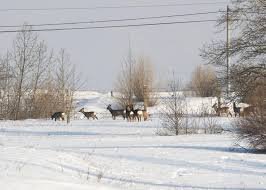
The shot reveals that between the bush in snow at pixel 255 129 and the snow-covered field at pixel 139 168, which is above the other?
the bush in snow at pixel 255 129

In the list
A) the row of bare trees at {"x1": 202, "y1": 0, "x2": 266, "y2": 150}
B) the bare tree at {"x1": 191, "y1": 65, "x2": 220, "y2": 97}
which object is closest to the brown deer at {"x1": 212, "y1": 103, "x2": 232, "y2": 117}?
the row of bare trees at {"x1": 202, "y1": 0, "x2": 266, "y2": 150}

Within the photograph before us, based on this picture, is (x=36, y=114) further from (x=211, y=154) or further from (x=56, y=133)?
(x=211, y=154)

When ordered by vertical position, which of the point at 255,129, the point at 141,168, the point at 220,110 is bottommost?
the point at 141,168

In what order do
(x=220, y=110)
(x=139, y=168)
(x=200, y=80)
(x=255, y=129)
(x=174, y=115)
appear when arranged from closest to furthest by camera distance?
(x=139, y=168) → (x=255, y=129) → (x=174, y=115) → (x=220, y=110) → (x=200, y=80)

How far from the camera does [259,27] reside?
115 feet

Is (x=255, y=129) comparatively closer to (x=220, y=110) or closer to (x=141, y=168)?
(x=141, y=168)

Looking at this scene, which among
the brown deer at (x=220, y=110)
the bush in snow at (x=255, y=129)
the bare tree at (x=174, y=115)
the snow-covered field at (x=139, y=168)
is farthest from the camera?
the brown deer at (x=220, y=110)

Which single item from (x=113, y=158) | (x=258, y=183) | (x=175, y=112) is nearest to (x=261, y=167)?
(x=258, y=183)

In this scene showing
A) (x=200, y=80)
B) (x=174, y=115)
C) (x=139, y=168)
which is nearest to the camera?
(x=139, y=168)

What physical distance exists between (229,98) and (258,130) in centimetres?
1449

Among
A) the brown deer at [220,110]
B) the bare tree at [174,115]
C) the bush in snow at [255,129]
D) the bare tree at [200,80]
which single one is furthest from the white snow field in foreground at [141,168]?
the bare tree at [200,80]

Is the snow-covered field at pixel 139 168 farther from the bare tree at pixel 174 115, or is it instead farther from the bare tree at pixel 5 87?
the bare tree at pixel 5 87

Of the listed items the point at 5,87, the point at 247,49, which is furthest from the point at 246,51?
the point at 5,87

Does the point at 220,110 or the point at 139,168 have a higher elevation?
the point at 220,110
